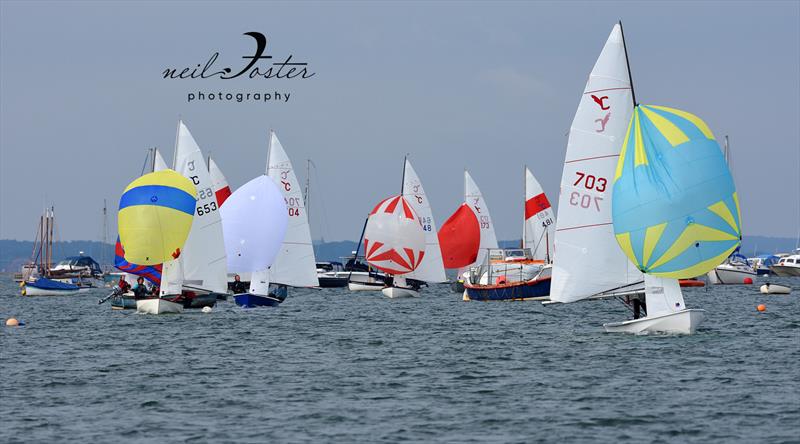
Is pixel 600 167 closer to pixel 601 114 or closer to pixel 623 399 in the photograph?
pixel 601 114

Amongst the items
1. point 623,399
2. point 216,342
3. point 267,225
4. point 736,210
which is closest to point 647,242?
point 736,210

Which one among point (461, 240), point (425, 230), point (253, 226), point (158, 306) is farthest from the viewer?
point (461, 240)

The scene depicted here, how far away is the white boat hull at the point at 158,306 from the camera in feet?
167

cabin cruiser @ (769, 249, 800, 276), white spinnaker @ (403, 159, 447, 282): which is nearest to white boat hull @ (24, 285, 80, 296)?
white spinnaker @ (403, 159, 447, 282)

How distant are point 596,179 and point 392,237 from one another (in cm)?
4050

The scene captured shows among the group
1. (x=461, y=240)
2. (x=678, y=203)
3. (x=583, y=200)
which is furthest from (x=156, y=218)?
(x=461, y=240)

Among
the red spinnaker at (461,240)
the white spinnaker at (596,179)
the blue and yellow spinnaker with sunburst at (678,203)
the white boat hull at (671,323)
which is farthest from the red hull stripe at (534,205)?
the blue and yellow spinnaker with sunburst at (678,203)

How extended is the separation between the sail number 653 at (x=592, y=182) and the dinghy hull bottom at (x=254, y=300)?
994 inches

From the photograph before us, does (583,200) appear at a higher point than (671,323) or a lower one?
higher

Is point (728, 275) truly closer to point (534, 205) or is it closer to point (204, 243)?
point (534, 205)

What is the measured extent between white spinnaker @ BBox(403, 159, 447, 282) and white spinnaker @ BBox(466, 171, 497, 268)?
897 centimetres

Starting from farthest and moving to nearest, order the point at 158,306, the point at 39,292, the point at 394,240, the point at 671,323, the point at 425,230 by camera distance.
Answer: the point at 39,292
the point at 425,230
the point at 394,240
the point at 158,306
the point at 671,323

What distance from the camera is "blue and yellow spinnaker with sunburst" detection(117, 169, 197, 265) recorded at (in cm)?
4941

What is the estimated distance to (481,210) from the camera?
98750 millimetres
